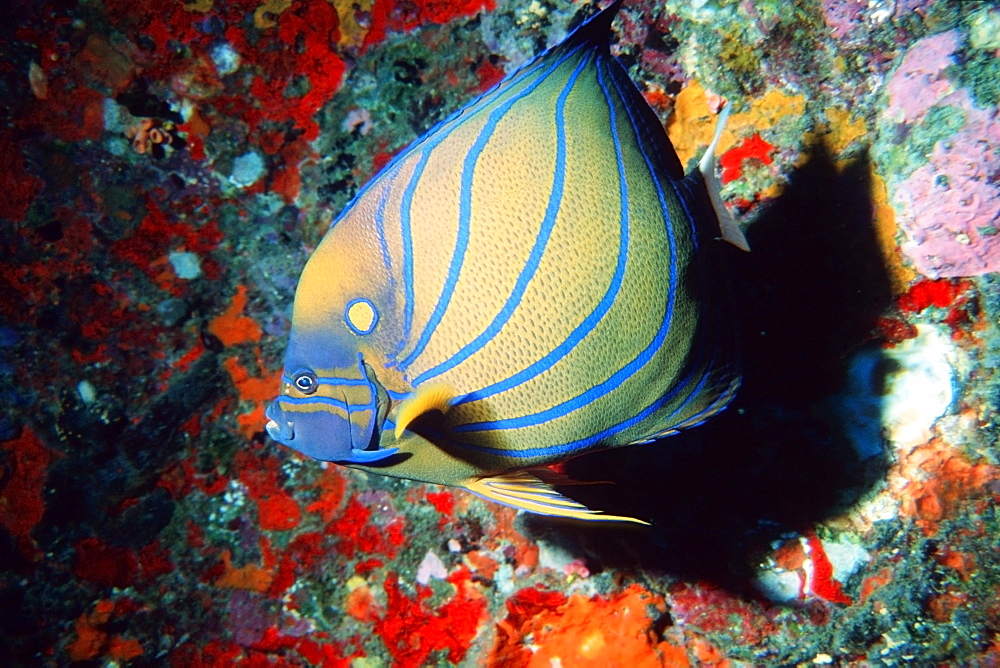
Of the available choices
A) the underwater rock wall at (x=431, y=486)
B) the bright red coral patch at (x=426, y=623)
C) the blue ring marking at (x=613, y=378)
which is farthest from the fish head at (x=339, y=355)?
the bright red coral patch at (x=426, y=623)

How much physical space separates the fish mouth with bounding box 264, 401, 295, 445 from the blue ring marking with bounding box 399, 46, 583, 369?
1.25ft

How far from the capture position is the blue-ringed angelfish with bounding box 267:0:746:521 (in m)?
1.26

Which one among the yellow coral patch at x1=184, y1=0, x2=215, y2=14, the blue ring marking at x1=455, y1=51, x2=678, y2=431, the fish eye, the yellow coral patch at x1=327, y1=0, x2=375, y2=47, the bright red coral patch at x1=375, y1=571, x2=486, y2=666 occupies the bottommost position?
the bright red coral patch at x1=375, y1=571, x2=486, y2=666

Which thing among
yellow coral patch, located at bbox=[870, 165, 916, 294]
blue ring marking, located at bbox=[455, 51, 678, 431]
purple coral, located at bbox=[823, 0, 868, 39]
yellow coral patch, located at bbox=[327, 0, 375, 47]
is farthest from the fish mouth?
purple coral, located at bbox=[823, 0, 868, 39]

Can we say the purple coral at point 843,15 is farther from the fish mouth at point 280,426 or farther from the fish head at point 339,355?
the fish mouth at point 280,426

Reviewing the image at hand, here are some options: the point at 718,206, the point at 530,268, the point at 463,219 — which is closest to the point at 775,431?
the point at 718,206

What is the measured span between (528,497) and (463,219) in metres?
0.80

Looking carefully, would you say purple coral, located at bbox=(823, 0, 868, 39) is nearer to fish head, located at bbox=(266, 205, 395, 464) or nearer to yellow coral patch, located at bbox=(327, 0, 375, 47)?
fish head, located at bbox=(266, 205, 395, 464)

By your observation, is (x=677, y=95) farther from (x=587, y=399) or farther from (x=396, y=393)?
(x=396, y=393)

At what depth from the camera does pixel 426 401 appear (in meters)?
1.26

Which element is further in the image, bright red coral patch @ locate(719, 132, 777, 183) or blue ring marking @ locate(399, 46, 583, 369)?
bright red coral patch @ locate(719, 132, 777, 183)

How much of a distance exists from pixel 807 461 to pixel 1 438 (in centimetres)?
460

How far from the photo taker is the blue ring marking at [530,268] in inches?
49.1

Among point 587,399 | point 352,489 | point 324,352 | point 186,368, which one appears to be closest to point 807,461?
point 587,399
